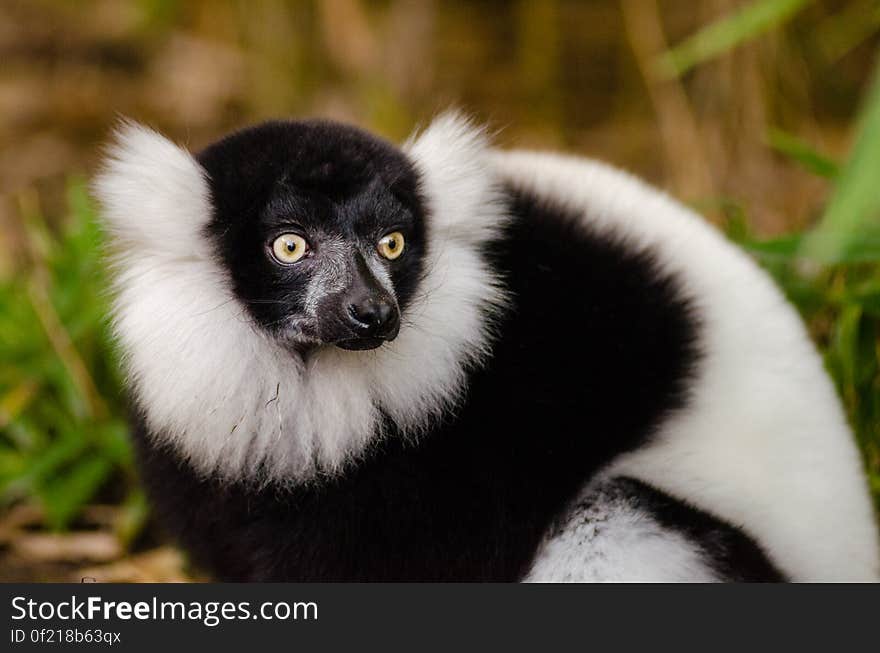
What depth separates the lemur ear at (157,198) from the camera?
2727 millimetres

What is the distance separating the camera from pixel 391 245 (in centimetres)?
279

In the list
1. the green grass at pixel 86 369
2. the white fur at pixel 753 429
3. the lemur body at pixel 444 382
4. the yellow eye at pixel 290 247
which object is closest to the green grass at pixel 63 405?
the green grass at pixel 86 369

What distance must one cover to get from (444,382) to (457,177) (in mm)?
594

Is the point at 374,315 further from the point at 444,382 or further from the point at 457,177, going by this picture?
the point at 457,177

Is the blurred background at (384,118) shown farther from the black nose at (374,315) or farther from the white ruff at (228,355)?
the black nose at (374,315)

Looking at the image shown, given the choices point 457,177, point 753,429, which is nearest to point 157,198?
point 457,177

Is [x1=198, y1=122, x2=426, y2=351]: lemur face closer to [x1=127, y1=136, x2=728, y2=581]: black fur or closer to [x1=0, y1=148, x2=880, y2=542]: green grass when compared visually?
[x1=127, y1=136, x2=728, y2=581]: black fur

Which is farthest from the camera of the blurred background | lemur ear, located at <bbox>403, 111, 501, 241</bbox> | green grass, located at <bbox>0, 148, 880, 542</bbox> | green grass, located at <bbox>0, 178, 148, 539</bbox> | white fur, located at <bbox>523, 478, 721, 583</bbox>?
green grass, located at <bbox>0, 178, 148, 539</bbox>

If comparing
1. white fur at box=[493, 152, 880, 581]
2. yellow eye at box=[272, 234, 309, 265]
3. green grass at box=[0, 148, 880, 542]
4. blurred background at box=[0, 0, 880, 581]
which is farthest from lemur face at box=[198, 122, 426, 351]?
green grass at box=[0, 148, 880, 542]

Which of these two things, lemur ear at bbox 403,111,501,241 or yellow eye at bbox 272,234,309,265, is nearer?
yellow eye at bbox 272,234,309,265

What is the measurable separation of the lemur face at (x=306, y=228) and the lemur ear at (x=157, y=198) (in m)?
0.05

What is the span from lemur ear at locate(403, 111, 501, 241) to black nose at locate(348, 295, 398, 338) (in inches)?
18.2

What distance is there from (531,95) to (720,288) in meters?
4.99

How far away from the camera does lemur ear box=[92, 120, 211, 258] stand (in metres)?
2.73
